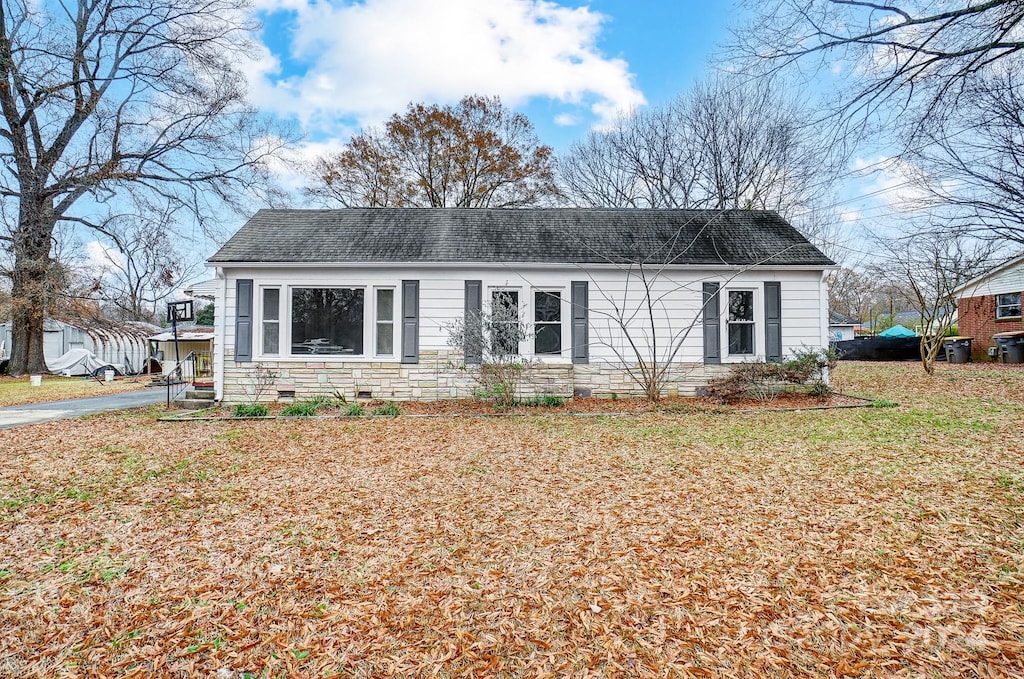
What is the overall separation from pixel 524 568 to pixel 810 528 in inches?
84.3

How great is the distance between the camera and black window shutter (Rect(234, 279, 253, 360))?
10180 millimetres

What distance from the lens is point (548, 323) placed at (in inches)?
412

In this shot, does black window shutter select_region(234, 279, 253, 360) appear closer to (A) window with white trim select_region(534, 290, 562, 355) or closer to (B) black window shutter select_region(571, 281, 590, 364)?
(A) window with white trim select_region(534, 290, 562, 355)

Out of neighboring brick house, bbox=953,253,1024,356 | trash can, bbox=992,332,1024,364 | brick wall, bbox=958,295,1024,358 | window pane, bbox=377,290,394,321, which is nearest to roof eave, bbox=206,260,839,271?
window pane, bbox=377,290,394,321

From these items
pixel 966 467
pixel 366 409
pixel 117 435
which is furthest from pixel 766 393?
pixel 117 435

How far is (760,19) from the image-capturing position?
7.11 m

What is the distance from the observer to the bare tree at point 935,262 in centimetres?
1400

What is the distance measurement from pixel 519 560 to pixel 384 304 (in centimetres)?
791

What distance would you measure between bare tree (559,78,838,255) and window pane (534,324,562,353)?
1389 cm

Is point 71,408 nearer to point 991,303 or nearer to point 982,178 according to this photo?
point 982,178

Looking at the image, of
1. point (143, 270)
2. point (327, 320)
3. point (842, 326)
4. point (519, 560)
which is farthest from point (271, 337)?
point (842, 326)

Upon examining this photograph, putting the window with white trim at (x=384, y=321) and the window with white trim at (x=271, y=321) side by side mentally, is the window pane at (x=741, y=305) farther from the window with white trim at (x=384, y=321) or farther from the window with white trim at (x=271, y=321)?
the window with white trim at (x=271, y=321)

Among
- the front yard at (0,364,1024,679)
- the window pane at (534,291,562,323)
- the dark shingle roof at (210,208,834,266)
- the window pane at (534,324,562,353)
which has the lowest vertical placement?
the front yard at (0,364,1024,679)

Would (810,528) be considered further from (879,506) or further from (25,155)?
(25,155)
